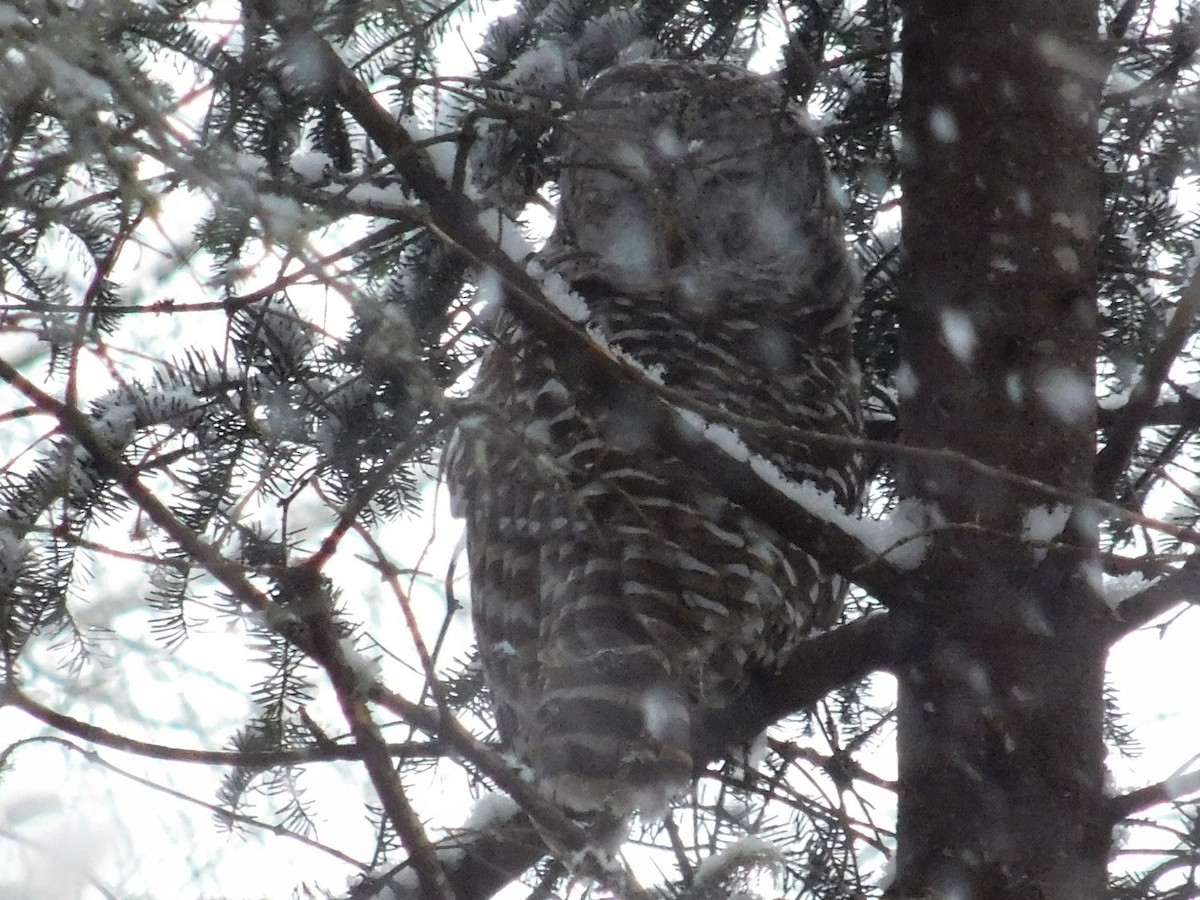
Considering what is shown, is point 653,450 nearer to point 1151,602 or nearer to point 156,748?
point 1151,602

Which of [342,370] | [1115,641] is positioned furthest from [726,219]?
[1115,641]

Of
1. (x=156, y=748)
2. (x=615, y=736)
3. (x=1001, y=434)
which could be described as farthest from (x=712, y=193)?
(x=156, y=748)

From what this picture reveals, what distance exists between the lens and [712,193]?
3.48 meters

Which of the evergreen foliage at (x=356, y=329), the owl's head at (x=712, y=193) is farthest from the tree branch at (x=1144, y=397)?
the owl's head at (x=712, y=193)

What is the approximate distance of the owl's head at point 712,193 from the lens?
10.9 ft

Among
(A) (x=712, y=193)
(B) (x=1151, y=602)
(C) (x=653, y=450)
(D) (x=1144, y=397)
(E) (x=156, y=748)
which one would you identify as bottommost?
(E) (x=156, y=748)

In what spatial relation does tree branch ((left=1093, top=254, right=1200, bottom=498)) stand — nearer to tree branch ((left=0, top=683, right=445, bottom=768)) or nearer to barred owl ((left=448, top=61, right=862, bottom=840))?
barred owl ((left=448, top=61, right=862, bottom=840))

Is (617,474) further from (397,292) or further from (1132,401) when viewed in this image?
(1132,401)

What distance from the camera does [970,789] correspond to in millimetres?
1823

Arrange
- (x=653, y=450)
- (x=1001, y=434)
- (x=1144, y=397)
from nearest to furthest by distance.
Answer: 1. (x=1144, y=397)
2. (x=1001, y=434)
3. (x=653, y=450)

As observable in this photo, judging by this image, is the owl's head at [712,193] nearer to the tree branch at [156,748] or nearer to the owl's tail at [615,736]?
the owl's tail at [615,736]

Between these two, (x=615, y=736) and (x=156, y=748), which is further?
(x=615, y=736)

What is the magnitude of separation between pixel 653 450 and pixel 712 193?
1.22 m

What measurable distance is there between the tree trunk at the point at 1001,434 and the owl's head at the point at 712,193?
3.65 ft
